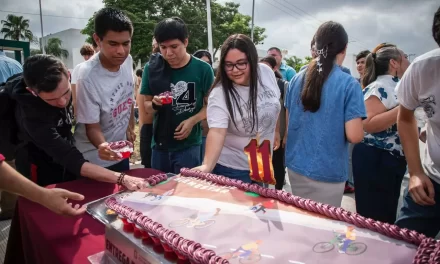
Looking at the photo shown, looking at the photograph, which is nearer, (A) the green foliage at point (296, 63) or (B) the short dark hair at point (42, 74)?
(B) the short dark hair at point (42, 74)

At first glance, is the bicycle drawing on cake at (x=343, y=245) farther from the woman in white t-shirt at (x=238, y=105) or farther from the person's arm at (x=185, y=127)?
the person's arm at (x=185, y=127)

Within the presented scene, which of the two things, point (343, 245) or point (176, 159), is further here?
point (176, 159)

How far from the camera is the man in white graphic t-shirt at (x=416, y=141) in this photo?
1203 mm

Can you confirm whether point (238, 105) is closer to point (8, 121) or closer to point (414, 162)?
point (414, 162)

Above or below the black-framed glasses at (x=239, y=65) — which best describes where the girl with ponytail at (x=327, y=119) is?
below

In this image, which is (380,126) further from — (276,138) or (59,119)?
(59,119)

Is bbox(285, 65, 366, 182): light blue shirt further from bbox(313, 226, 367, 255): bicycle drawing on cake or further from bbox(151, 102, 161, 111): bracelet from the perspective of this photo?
bbox(151, 102, 161, 111): bracelet

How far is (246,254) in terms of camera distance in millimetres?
707

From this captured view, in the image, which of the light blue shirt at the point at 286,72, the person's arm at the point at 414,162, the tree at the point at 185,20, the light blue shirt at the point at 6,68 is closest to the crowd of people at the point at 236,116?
the person's arm at the point at 414,162

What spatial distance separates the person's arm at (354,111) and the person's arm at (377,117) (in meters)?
0.32

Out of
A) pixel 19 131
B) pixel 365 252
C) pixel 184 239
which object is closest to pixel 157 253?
pixel 184 239

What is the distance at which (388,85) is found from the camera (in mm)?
1852

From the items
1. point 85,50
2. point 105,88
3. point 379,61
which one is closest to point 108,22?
point 105,88

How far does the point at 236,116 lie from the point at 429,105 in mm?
825
